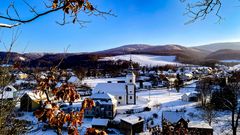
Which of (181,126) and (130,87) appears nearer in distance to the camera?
(181,126)

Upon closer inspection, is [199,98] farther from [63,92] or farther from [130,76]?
[63,92]

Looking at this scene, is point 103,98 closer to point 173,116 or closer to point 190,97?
point 173,116

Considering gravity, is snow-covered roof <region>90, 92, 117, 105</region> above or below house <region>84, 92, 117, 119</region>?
above

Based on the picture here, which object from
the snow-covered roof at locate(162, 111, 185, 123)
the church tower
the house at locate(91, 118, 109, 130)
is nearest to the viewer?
the snow-covered roof at locate(162, 111, 185, 123)

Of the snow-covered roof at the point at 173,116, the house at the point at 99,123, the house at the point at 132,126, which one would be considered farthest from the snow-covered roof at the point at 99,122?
the snow-covered roof at the point at 173,116

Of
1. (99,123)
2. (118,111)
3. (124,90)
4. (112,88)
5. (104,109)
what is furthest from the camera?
(112,88)

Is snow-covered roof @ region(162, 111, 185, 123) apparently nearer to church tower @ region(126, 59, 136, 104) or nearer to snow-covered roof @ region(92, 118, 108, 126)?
snow-covered roof @ region(92, 118, 108, 126)

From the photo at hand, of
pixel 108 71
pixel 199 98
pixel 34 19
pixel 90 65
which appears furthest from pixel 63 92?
pixel 90 65

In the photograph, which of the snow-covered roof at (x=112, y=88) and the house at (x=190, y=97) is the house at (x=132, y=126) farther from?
the house at (x=190, y=97)

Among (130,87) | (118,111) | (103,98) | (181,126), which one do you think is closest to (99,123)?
(103,98)

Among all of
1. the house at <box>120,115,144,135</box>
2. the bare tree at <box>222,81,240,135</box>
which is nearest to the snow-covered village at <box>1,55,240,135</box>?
the house at <box>120,115,144,135</box>

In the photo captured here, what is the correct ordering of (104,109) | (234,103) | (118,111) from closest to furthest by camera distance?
(234,103) < (104,109) < (118,111)
